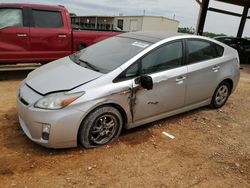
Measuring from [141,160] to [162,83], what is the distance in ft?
4.17

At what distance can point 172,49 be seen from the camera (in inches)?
185

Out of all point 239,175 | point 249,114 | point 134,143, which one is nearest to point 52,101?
point 134,143

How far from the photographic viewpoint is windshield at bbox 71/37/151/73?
4238 millimetres

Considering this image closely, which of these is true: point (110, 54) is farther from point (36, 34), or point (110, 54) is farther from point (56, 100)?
point (36, 34)

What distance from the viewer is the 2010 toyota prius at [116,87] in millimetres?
3609

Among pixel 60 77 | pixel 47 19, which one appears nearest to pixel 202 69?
pixel 60 77

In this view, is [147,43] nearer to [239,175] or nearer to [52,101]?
[52,101]

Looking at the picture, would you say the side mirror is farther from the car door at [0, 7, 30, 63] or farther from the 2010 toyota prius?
the car door at [0, 7, 30, 63]

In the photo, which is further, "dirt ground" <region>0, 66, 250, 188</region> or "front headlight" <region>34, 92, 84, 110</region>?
"front headlight" <region>34, 92, 84, 110</region>

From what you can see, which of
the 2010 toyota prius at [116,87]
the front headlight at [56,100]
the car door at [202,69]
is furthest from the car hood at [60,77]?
the car door at [202,69]

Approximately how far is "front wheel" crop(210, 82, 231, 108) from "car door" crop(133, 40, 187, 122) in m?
1.14

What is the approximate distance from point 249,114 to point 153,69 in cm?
279

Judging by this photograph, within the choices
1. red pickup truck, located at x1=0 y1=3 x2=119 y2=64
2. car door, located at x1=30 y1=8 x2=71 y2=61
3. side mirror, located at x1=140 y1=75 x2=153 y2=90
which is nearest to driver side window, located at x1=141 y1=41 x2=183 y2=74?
side mirror, located at x1=140 y1=75 x2=153 y2=90

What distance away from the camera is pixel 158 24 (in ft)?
111
